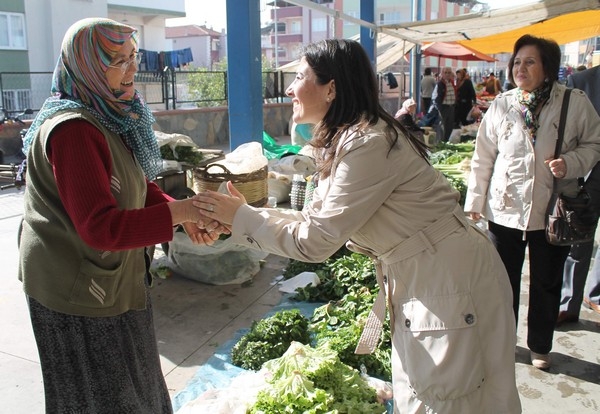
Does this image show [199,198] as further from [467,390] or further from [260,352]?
[260,352]

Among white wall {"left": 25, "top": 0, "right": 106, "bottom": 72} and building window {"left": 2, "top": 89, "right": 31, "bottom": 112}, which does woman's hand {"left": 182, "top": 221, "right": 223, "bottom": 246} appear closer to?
building window {"left": 2, "top": 89, "right": 31, "bottom": 112}

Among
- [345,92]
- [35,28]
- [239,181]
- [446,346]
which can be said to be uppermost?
[35,28]

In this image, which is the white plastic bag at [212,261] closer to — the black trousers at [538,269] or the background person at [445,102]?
the black trousers at [538,269]

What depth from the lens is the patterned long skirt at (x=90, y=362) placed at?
75.5 inches

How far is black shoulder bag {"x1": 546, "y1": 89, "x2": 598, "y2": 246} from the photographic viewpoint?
302cm

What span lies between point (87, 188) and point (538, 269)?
2.69 metres

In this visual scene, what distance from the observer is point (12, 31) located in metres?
22.7

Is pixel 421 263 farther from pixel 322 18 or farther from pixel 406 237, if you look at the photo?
pixel 322 18

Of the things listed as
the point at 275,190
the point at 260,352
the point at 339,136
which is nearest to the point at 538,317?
the point at 260,352

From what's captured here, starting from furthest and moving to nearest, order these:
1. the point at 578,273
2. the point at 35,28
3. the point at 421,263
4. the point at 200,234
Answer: the point at 35,28 → the point at 578,273 → the point at 200,234 → the point at 421,263

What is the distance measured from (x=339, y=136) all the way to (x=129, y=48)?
0.85 m

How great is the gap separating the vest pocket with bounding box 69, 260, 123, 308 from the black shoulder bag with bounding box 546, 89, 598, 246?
2.35 m

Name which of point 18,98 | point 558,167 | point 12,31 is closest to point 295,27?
point 12,31

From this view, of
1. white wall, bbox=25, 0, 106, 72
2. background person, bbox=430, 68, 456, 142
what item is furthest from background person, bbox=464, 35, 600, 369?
white wall, bbox=25, 0, 106, 72
